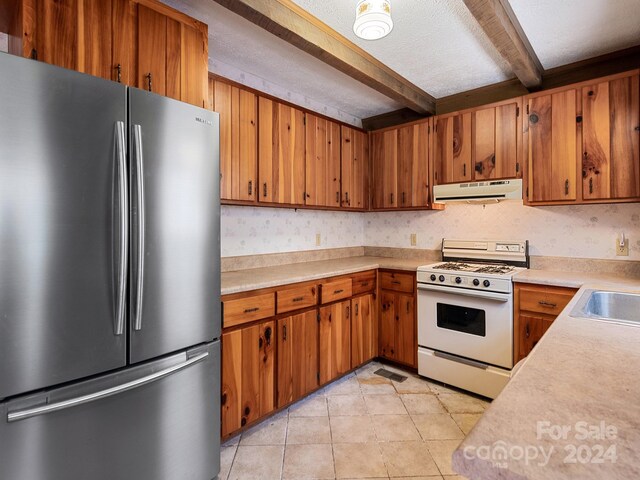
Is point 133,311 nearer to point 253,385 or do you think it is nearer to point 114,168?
point 114,168

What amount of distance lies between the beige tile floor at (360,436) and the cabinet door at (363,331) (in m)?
0.26

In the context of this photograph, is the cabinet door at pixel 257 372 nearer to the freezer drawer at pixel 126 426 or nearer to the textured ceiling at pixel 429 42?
the freezer drawer at pixel 126 426

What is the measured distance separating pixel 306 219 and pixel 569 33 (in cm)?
234

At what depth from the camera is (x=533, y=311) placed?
7.68ft

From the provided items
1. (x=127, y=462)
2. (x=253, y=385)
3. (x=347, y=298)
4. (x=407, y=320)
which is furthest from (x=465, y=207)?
(x=127, y=462)

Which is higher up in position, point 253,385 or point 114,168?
point 114,168

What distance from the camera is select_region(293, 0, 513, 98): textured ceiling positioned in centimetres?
184

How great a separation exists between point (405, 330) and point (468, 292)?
0.69 metres

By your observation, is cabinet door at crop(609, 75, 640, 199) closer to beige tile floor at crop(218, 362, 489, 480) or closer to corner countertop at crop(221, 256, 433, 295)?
corner countertop at crop(221, 256, 433, 295)

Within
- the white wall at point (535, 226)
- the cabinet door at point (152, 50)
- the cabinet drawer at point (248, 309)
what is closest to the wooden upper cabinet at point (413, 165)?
the white wall at point (535, 226)

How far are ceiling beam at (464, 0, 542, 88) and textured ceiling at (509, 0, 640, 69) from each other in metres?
0.04

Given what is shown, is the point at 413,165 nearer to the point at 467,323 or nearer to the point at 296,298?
the point at 467,323

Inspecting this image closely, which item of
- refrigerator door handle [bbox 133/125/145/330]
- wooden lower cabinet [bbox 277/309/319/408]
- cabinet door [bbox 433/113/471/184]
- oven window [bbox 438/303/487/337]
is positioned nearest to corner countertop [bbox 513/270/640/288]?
oven window [bbox 438/303/487/337]

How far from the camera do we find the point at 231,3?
1612 mm
